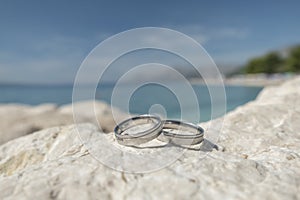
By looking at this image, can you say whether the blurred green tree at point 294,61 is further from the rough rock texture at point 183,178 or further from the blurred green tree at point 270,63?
the rough rock texture at point 183,178

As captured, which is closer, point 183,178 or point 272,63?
point 183,178

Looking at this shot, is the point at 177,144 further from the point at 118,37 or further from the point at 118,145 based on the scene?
the point at 118,37

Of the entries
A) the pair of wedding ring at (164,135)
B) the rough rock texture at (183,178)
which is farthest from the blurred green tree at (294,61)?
the pair of wedding ring at (164,135)

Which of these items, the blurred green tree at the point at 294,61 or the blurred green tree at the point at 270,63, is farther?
the blurred green tree at the point at 270,63

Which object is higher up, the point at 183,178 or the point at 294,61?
the point at 294,61

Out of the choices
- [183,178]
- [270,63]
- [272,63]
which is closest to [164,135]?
[183,178]

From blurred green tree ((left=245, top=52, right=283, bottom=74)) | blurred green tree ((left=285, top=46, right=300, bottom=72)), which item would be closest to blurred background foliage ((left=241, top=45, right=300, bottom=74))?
Answer: blurred green tree ((left=245, top=52, right=283, bottom=74))

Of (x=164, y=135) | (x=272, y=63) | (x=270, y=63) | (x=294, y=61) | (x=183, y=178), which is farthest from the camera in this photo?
(x=272, y=63)

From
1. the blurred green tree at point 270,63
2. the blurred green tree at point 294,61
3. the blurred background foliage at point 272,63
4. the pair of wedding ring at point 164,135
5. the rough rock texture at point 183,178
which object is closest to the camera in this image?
the rough rock texture at point 183,178

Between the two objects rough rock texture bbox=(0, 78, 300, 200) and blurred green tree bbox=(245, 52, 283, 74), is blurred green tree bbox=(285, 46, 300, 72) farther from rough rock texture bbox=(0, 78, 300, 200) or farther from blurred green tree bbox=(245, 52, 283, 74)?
rough rock texture bbox=(0, 78, 300, 200)

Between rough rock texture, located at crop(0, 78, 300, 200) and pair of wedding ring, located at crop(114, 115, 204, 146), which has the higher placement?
pair of wedding ring, located at crop(114, 115, 204, 146)

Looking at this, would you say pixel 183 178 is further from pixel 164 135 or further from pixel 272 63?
pixel 272 63

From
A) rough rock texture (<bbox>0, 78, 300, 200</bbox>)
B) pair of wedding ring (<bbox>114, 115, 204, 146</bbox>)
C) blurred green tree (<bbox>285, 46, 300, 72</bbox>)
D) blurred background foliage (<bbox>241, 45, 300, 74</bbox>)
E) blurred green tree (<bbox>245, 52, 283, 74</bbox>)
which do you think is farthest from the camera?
blurred green tree (<bbox>245, 52, 283, 74</bbox>)
